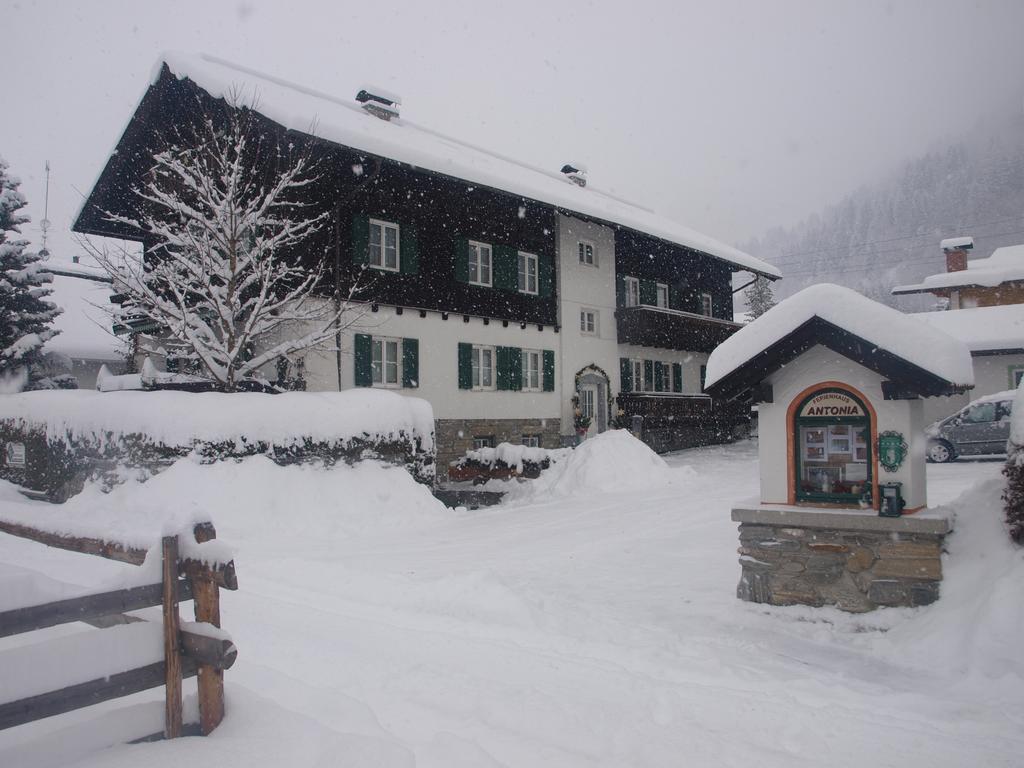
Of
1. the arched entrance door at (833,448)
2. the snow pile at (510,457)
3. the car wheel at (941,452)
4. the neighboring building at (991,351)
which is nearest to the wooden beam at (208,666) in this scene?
the arched entrance door at (833,448)

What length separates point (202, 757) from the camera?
138 inches

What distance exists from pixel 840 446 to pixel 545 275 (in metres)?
16.9

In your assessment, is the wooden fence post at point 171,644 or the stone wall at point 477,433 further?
the stone wall at point 477,433

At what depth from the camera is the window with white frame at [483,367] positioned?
68.5ft

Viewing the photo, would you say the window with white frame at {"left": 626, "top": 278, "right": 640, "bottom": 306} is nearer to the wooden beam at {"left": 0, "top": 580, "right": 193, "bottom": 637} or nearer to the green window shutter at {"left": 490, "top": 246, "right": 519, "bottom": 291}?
the green window shutter at {"left": 490, "top": 246, "right": 519, "bottom": 291}

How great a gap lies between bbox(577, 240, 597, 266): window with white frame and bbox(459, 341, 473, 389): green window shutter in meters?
6.57

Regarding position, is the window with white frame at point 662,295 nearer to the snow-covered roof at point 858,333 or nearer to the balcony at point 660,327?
the balcony at point 660,327

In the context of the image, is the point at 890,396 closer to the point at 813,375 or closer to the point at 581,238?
the point at 813,375

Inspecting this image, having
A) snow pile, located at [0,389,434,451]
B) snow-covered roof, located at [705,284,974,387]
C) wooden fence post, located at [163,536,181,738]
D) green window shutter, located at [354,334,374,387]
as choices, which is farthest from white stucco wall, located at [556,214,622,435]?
wooden fence post, located at [163,536,181,738]

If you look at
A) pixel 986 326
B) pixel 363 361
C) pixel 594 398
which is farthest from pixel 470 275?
pixel 986 326

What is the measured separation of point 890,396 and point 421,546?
20.8 ft

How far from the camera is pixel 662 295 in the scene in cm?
2877

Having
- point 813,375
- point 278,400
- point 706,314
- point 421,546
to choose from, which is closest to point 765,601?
point 813,375

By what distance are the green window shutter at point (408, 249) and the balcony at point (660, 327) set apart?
920cm
